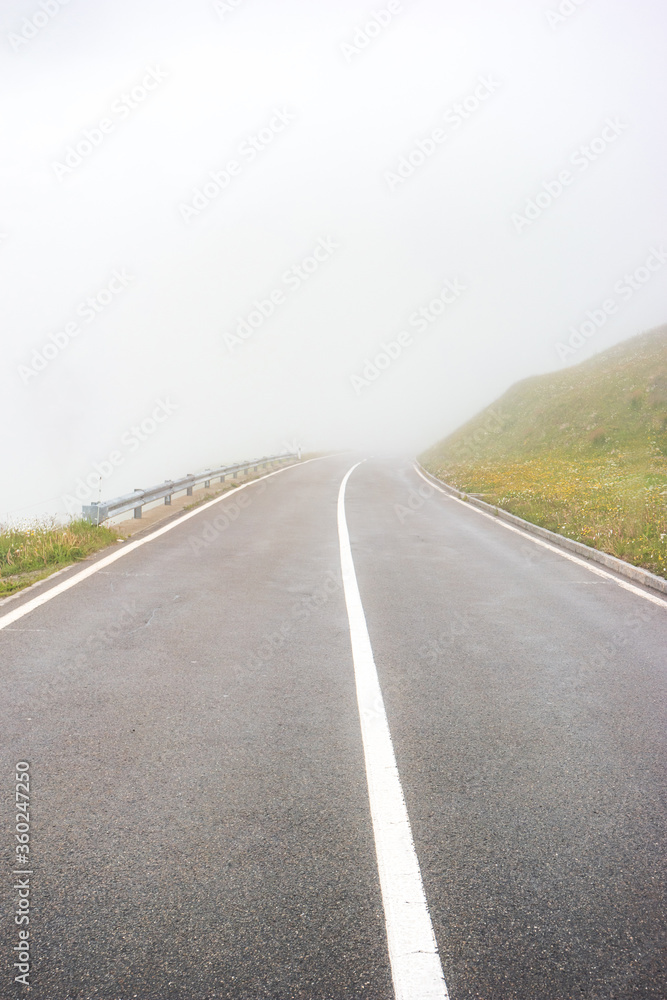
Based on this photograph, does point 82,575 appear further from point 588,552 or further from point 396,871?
point 588,552

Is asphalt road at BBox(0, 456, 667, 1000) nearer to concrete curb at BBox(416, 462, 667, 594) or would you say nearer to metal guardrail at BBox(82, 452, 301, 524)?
concrete curb at BBox(416, 462, 667, 594)

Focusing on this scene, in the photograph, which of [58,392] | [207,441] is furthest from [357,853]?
[58,392]

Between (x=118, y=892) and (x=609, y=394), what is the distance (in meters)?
39.1

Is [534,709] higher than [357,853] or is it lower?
lower

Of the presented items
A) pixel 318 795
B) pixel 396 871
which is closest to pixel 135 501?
pixel 318 795

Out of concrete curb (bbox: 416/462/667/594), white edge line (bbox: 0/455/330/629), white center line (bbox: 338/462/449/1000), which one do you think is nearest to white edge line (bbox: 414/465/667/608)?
concrete curb (bbox: 416/462/667/594)

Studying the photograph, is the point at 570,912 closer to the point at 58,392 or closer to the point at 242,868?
the point at 242,868

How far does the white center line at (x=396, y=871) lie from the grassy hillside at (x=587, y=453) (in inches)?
248

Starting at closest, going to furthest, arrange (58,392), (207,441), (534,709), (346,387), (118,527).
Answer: (534,709)
(118,527)
(207,441)
(58,392)
(346,387)

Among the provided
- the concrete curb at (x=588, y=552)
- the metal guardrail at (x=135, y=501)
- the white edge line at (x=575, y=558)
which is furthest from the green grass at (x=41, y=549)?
the concrete curb at (x=588, y=552)

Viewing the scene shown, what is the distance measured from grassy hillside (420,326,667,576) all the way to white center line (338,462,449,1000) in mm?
6307

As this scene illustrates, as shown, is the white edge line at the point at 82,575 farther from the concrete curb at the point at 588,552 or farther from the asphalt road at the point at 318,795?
the concrete curb at the point at 588,552

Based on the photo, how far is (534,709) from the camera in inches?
166

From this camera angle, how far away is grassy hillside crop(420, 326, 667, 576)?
1247cm
